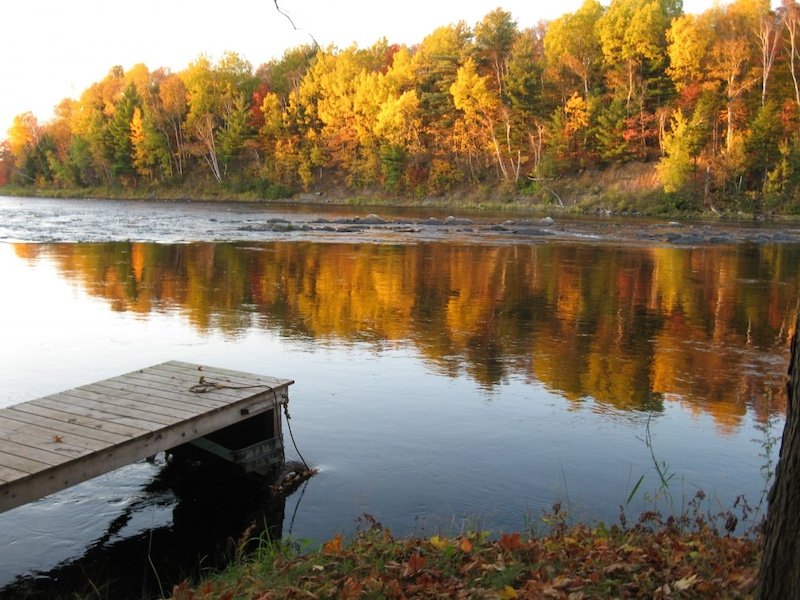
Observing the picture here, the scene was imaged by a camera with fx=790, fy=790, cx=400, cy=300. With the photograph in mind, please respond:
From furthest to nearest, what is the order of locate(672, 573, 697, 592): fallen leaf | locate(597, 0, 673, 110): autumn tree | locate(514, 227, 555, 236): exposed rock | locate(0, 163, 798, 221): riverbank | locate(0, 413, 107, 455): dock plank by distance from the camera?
locate(597, 0, 673, 110): autumn tree → locate(0, 163, 798, 221): riverbank → locate(514, 227, 555, 236): exposed rock → locate(0, 413, 107, 455): dock plank → locate(672, 573, 697, 592): fallen leaf

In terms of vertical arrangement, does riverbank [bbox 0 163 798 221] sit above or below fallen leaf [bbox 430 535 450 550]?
above

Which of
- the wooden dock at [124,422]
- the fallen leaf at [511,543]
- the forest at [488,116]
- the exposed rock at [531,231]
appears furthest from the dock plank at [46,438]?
the forest at [488,116]

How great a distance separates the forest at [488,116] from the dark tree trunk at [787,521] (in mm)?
53301

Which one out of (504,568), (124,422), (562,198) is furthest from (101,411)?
(562,198)

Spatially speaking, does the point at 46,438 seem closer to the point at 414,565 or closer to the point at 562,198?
the point at 414,565

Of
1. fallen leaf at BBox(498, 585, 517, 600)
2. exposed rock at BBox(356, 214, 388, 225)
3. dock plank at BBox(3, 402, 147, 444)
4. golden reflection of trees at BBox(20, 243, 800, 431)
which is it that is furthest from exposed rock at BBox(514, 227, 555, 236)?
fallen leaf at BBox(498, 585, 517, 600)

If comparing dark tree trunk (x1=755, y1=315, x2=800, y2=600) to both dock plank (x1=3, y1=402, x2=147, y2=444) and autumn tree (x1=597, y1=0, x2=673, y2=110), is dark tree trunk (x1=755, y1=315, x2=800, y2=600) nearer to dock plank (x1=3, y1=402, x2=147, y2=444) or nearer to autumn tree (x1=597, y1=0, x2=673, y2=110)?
dock plank (x1=3, y1=402, x2=147, y2=444)

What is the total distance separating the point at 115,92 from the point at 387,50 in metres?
39.7

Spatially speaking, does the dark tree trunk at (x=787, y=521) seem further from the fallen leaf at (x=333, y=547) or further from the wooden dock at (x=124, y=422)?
the wooden dock at (x=124, y=422)

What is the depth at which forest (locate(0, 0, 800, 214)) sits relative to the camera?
55.2 m

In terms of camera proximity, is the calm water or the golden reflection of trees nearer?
the calm water

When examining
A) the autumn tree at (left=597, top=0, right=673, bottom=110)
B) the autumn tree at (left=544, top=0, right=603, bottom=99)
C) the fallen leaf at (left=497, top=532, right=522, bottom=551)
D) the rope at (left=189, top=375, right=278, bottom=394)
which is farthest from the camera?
the autumn tree at (left=544, top=0, right=603, bottom=99)

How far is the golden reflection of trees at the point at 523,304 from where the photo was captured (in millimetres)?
11877

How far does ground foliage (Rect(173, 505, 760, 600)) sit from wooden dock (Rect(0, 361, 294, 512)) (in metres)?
1.35
